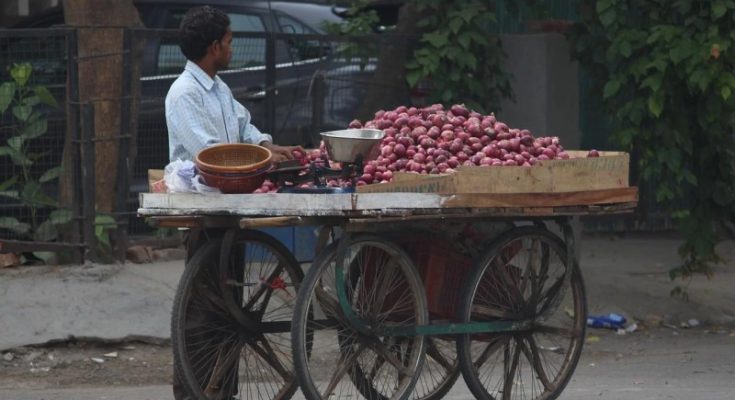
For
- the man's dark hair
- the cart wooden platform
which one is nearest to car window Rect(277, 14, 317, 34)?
the cart wooden platform

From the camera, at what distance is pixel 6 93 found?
857 cm

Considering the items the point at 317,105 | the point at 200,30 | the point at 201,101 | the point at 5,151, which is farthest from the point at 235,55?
the point at 201,101

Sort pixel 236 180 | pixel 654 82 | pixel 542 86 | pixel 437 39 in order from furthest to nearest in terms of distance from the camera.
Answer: pixel 542 86 < pixel 437 39 < pixel 654 82 < pixel 236 180

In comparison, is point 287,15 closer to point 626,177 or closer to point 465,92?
point 465,92

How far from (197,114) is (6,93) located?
345 cm

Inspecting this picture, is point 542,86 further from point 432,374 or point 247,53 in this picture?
point 432,374

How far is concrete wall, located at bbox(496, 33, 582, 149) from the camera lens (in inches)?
381

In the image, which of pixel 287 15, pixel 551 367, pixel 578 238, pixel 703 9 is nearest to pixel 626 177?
pixel 551 367

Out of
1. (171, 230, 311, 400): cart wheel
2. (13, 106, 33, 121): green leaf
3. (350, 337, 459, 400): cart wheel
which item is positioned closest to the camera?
(171, 230, 311, 400): cart wheel

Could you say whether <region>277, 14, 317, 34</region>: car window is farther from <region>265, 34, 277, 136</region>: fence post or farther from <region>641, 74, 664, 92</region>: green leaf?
<region>641, 74, 664, 92</region>: green leaf

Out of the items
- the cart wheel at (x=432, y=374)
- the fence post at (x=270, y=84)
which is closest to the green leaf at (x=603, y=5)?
the fence post at (x=270, y=84)

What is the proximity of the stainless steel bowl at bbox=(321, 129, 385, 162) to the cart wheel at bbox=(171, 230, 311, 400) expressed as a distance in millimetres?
574

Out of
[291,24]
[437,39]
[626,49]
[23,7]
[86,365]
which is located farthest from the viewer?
[23,7]

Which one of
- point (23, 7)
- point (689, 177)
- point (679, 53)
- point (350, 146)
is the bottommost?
point (689, 177)
